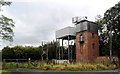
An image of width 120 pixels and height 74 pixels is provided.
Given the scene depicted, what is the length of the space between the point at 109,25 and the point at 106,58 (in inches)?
285

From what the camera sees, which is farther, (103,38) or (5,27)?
(103,38)

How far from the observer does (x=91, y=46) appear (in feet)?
168

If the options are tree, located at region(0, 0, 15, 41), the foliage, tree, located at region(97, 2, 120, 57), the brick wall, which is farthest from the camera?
the foliage

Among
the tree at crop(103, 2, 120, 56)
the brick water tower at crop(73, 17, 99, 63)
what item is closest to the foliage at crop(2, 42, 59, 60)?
the brick water tower at crop(73, 17, 99, 63)

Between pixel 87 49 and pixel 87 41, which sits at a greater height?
pixel 87 41

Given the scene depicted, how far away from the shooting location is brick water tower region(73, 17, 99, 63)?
5086 cm

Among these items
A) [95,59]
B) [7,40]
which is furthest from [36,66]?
[7,40]

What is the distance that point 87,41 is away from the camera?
2018 inches

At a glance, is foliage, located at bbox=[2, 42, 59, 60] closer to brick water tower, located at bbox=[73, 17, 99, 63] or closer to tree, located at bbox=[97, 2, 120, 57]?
brick water tower, located at bbox=[73, 17, 99, 63]

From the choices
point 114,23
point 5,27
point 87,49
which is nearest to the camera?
point 5,27

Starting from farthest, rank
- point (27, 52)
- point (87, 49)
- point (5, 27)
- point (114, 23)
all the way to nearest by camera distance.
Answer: point (27, 52), point (87, 49), point (114, 23), point (5, 27)

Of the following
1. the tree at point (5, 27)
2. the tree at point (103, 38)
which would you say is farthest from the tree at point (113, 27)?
the tree at point (5, 27)

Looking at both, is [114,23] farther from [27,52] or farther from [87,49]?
[27,52]

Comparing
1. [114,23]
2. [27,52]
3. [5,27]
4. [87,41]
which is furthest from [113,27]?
[5,27]
